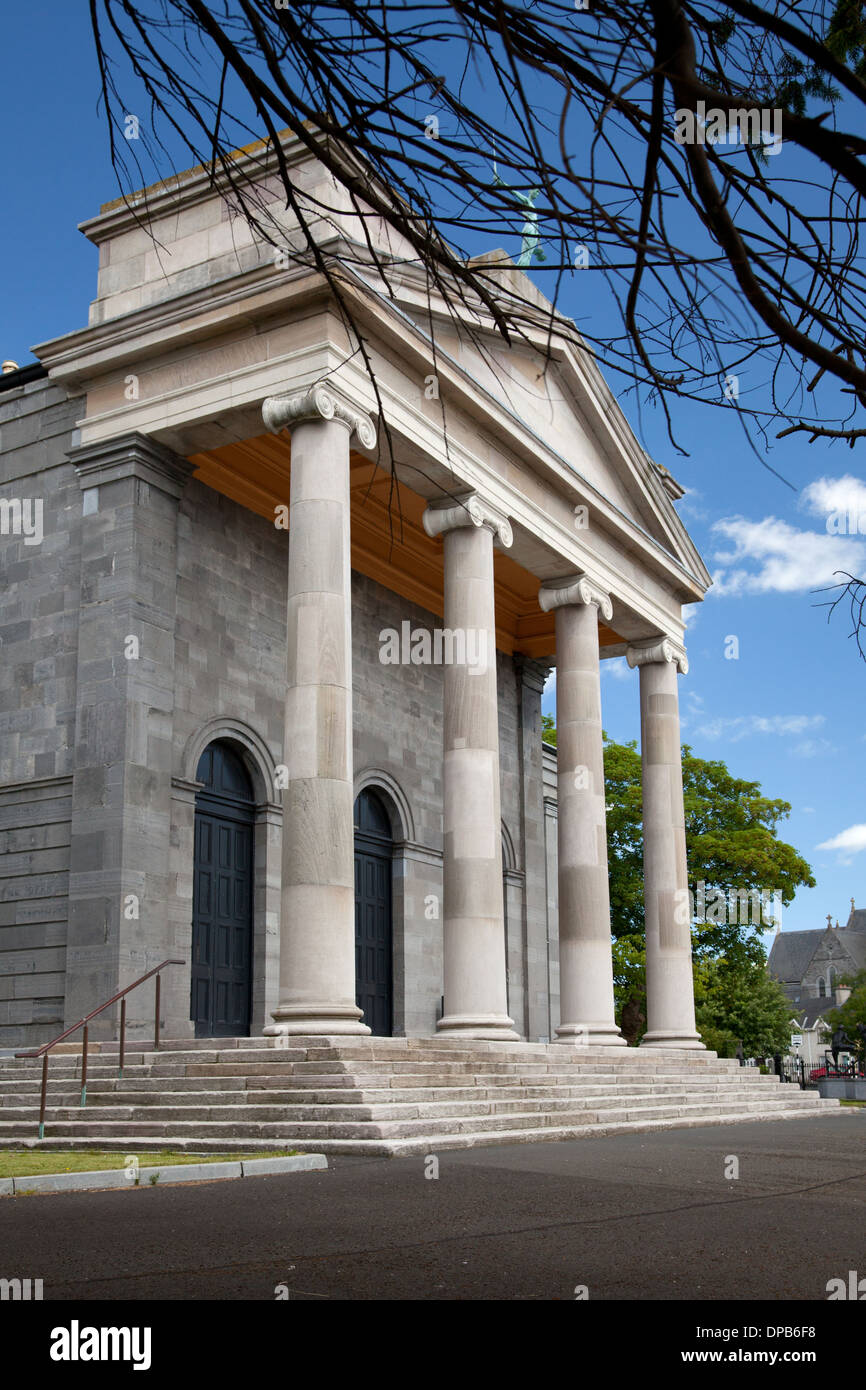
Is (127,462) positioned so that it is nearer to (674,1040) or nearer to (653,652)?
(653,652)

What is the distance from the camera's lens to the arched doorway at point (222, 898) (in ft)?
80.7

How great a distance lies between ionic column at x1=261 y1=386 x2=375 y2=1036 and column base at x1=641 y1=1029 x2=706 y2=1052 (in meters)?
13.8

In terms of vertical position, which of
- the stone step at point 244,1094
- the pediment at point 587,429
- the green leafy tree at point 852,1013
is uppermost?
the pediment at point 587,429

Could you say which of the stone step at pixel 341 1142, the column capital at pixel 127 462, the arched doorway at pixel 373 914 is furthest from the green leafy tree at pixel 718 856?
the stone step at pixel 341 1142

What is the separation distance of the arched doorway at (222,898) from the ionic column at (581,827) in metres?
6.38

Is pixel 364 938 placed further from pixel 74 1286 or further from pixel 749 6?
pixel 749 6

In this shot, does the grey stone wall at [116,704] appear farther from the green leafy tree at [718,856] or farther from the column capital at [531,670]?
the green leafy tree at [718,856]

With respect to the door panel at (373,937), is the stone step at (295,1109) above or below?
below

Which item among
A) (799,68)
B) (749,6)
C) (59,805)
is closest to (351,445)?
(59,805)

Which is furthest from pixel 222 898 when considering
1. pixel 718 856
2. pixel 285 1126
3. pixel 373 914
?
pixel 718 856

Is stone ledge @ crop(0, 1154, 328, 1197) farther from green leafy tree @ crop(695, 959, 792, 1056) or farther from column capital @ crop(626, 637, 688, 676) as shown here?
green leafy tree @ crop(695, 959, 792, 1056)

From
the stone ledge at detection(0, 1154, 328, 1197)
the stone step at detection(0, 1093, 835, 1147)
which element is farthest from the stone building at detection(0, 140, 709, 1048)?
the stone ledge at detection(0, 1154, 328, 1197)

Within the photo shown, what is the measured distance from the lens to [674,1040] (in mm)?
30906

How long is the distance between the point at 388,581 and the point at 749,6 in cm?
2752
